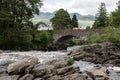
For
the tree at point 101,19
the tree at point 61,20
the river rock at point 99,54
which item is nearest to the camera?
the river rock at point 99,54

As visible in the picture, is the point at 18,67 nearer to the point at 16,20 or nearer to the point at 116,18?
the point at 16,20

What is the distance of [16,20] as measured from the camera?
51.4 metres

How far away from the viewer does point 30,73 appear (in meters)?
22.6

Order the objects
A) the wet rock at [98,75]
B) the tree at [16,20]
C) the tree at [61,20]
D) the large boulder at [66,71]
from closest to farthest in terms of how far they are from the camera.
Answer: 1. the large boulder at [66,71]
2. the wet rock at [98,75]
3. the tree at [16,20]
4. the tree at [61,20]

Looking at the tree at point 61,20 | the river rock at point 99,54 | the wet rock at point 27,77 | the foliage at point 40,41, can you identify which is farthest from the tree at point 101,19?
the wet rock at point 27,77

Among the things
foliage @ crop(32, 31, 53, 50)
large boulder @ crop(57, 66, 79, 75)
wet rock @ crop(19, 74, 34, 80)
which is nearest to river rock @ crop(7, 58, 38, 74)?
wet rock @ crop(19, 74, 34, 80)

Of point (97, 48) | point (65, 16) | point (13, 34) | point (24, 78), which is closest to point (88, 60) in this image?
point (97, 48)

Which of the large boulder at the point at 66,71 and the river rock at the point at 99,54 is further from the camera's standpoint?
the river rock at the point at 99,54

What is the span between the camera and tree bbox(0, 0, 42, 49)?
4925 cm

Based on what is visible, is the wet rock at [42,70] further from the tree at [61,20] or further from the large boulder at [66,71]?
the tree at [61,20]

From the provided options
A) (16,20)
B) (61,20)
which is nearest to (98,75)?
(16,20)

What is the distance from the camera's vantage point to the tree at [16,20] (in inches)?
1939

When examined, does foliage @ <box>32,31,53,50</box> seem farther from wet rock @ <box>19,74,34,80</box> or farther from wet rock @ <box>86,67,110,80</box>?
wet rock @ <box>19,74,34,80</box>

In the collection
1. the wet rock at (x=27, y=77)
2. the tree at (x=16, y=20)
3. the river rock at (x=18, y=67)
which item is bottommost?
the wet rock at (x=27, y=77)
